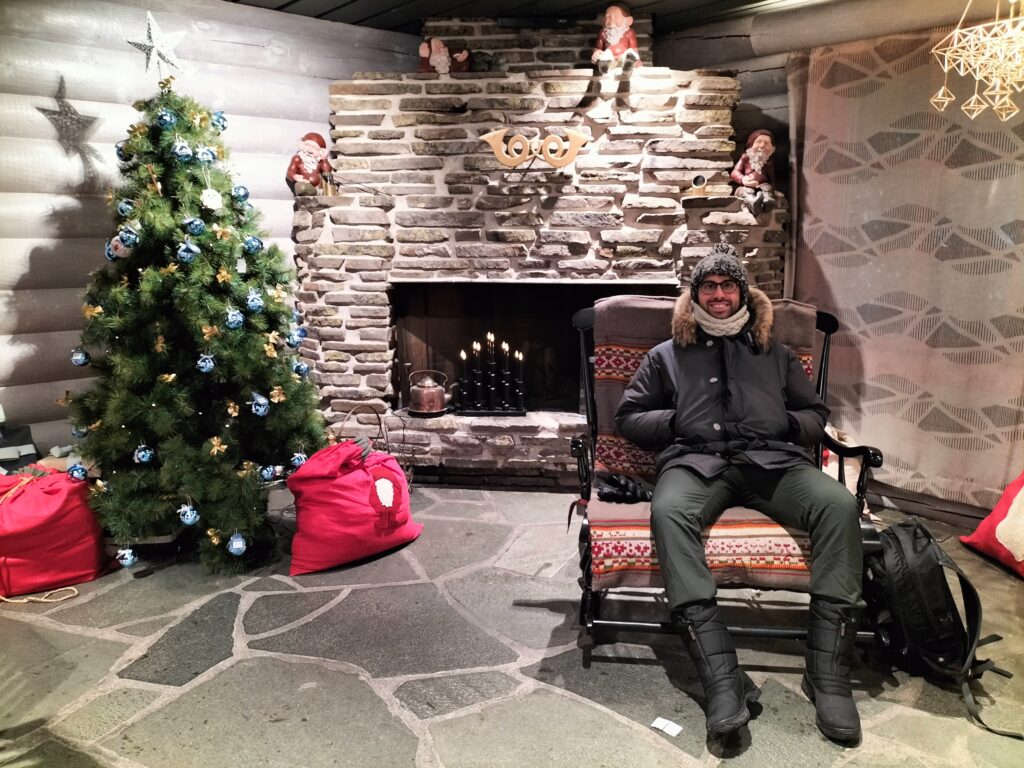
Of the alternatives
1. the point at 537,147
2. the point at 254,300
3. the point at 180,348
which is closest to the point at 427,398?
the point at 254,300

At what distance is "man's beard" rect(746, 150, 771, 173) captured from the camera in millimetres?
3949

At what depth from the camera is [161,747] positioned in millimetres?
2010

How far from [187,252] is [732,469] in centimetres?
243

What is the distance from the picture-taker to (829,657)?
83.6 inches

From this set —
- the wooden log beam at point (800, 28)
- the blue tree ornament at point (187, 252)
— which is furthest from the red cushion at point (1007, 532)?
the blue tree ornament at point (187, 252)

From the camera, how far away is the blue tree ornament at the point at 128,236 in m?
2.83

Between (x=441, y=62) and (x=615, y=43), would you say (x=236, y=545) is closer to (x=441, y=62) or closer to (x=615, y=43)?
(x=441, y=62)

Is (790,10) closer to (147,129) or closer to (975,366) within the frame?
(975,366)

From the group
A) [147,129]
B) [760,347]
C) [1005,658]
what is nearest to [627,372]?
[760,347]

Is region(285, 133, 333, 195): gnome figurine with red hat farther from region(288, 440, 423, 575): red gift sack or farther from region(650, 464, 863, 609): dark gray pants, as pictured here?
region(650, 464, 863, 609): dark gray pants

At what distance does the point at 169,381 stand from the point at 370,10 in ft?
9.04

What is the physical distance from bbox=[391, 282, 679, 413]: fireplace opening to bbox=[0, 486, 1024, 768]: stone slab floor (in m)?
1.56

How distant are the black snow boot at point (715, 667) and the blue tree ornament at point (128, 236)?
8.71 ft

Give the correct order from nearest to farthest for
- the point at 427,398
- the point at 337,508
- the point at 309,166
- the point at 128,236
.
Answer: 1. the point at 128,236
2. the point at 337,508
3. the point at 309,166
4. the point at 427,398
